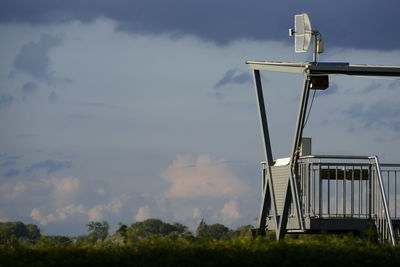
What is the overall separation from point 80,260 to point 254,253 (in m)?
2.13

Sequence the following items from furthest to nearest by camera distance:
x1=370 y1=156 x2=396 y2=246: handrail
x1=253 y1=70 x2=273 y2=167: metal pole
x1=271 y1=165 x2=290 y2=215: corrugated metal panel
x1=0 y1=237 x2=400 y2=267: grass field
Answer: x1=253 y1=70 x2=273 y2=167: metal pole, x1=271 y1=165 x2=290 y2=215: corrugated metal panel, x1=370 y1=156 x2=396 y2=246: handrail, x1=0 y1=237 x2=400 y2=267: grass field

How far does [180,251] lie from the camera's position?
9.02m

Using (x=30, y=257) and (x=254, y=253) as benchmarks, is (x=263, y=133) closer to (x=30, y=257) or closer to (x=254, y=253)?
(x=254, y=253)

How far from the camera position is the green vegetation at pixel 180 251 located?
871cm

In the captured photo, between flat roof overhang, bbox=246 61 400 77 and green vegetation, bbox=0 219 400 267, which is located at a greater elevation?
flat roof overhang, bbox=246 61 400 77

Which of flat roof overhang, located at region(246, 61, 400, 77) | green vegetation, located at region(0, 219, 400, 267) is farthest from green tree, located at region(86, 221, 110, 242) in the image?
flat roof overhang, located at region(246, 61, 400, 77)

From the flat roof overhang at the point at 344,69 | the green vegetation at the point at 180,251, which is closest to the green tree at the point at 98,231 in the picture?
the green vegetation at the point at 180,251

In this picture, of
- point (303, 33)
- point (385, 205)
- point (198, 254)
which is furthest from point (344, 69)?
point (198, 254)

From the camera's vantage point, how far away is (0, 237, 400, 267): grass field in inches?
342

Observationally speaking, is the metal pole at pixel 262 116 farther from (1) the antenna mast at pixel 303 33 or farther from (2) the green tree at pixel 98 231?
(2) the green tree at pixel 98 231

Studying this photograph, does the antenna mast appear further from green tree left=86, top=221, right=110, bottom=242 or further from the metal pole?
green tree left=86, top=221, right=110, bottom=242

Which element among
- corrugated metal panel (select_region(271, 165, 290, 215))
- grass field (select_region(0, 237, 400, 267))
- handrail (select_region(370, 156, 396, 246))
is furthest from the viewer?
corrugated metal panel (select_region(271, 165, 290, 215))

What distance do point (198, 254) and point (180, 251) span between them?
0.22 meters

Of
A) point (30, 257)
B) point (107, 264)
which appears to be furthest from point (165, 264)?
point (30, 257)
